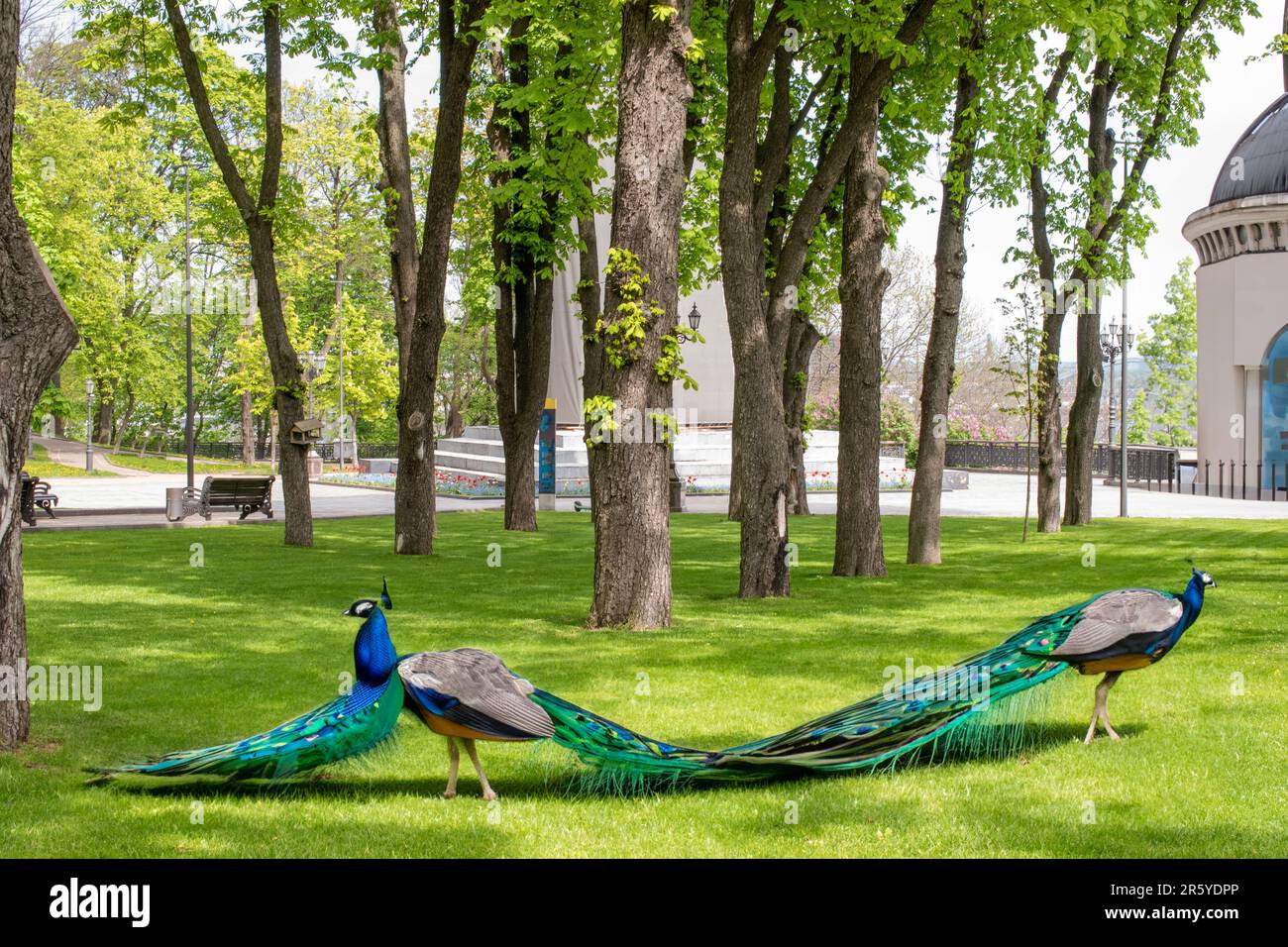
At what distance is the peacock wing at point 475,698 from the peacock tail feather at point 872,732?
0.14 meters

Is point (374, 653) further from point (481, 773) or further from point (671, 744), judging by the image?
point (671, 744)

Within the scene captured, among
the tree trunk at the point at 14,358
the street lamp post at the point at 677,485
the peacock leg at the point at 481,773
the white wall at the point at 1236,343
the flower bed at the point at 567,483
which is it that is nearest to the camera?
the peacock leg at the point at 481,773

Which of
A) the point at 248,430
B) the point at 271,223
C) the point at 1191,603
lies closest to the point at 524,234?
the point at 271,223

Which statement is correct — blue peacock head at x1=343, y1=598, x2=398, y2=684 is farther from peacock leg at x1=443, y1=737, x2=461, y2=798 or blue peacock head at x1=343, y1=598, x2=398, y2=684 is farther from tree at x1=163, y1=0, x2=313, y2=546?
tree at x1=163, y1=0, x2=313, y2=546

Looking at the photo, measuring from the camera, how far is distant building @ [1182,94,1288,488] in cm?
4666

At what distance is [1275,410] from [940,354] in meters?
33.3

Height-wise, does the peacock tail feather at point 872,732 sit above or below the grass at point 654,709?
above

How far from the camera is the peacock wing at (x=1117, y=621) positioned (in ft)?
23.0

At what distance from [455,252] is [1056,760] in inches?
1191

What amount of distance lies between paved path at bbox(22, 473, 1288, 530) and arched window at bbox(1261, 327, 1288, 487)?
16.7ft

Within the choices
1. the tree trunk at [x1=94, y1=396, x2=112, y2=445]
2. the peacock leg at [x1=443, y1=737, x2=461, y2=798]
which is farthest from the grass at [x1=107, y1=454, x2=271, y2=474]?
the peacock leg at [x1=443, y1=737, x2=461, y2=798]

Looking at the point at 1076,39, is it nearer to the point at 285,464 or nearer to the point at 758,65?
the point at 758,65

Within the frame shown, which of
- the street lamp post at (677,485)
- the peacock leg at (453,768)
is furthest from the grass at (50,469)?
the peacock leg at (453,768)

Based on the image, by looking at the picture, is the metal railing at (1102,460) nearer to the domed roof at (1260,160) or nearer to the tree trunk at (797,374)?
the domed roof at (1260,160)
